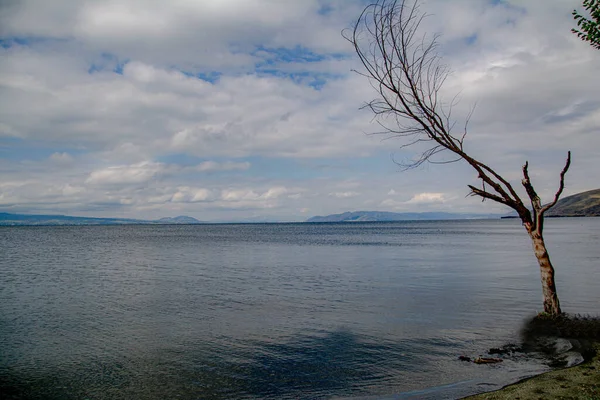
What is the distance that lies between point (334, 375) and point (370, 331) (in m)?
5.17

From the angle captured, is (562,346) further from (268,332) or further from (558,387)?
(268,332)

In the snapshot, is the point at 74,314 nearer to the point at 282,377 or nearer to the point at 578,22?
the point at 282,377

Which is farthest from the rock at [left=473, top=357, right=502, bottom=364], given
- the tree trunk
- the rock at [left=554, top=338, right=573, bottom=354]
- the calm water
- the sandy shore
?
the tree trunk

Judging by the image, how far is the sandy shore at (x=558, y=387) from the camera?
9352mm

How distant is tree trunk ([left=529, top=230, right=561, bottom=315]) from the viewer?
17.3 metres

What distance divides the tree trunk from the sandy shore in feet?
20.3

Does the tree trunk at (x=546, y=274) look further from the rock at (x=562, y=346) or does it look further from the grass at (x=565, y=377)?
the rock at (x=562, y=346)

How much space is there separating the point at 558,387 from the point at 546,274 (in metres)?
8.52

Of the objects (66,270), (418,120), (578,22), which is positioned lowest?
(66,270)

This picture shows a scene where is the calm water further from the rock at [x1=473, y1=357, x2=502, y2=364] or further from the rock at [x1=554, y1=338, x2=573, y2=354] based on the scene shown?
the rock at [x1=554, y1=338, x2=573, y2=354]

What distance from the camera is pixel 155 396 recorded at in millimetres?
11352

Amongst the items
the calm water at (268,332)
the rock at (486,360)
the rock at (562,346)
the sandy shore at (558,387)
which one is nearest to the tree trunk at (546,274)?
the calm water at (268,332)

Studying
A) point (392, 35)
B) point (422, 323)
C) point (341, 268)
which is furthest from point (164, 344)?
point (341, 268)

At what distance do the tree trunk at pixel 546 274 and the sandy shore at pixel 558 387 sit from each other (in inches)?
244
